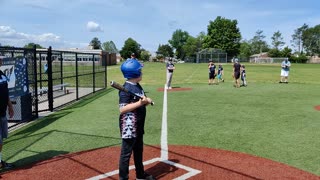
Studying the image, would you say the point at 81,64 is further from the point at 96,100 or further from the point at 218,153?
the point at 218,153

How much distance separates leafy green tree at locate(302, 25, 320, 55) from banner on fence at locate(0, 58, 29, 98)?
149 m

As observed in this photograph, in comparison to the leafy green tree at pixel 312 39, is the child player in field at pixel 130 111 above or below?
below

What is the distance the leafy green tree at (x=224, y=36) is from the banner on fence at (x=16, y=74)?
98833mm

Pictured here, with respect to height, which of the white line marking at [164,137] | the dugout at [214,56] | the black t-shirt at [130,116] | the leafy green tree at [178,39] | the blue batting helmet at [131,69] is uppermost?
the leafy green tree at [178,39]

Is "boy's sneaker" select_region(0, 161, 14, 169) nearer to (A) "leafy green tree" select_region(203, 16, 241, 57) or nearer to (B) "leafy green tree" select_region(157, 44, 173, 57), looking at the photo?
(A) "leafy green tree" select_region(203, 16, 241, 57)

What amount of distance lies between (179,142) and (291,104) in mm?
7471

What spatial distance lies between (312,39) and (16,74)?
150537mm

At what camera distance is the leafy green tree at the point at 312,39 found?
14038cm

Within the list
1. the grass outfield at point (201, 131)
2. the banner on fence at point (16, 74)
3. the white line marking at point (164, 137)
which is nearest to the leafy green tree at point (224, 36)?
the grass outfield at point (201, 131)

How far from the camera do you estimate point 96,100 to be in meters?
14.7

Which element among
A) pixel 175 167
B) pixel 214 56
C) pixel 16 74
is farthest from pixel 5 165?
pixel 214 56

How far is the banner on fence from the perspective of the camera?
28.6 ft

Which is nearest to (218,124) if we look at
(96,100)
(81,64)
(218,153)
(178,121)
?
(178,121)

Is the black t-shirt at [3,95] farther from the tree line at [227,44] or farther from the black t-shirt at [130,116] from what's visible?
the tree line at [227,44]
